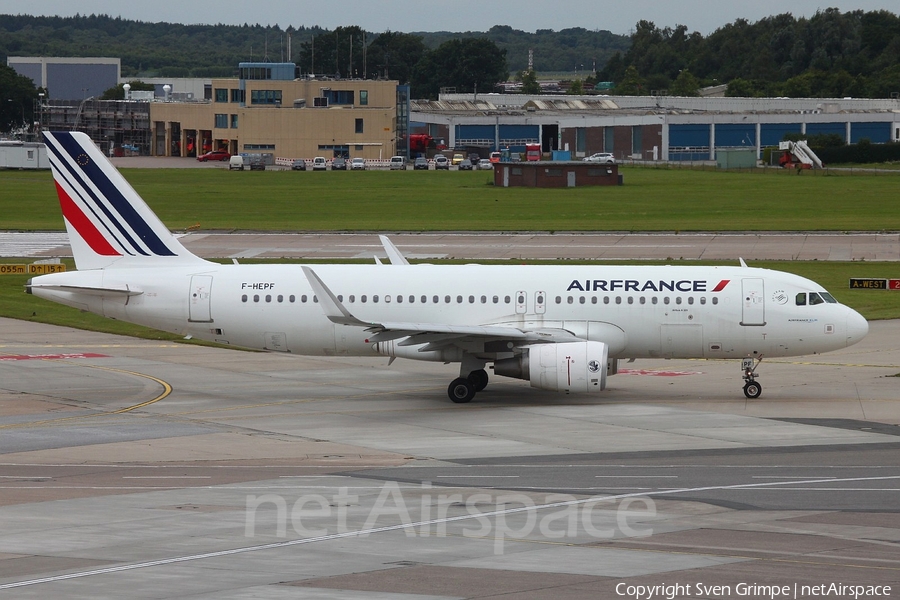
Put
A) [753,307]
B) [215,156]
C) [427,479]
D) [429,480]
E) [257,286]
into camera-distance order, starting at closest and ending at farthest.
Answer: [429,480], [427,479], [753,307], [257,286], [215,156]

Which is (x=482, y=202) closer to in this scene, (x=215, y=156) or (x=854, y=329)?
(x=854, y=329)

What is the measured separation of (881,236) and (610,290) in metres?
51.4

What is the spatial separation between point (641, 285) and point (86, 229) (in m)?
17.7

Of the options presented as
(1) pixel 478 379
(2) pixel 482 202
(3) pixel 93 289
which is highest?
(2) pixel 482 202

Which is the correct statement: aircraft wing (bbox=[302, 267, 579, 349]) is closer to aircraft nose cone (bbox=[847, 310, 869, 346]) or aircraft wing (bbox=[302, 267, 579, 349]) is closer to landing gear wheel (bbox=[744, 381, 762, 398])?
landing gear wheel (bbox=[744, 381, 762, 398])

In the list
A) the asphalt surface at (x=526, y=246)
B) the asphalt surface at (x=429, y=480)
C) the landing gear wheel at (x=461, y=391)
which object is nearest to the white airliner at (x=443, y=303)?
the landing gear wheel at (x=461, y=391)

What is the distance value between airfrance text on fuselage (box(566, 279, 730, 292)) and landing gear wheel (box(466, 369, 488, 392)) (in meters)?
3.69

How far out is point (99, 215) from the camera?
39156mm

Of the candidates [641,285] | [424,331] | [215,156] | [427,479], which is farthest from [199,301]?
[215,156]

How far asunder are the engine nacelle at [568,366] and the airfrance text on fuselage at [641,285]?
2327 mm

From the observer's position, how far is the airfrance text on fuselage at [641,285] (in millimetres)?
37281

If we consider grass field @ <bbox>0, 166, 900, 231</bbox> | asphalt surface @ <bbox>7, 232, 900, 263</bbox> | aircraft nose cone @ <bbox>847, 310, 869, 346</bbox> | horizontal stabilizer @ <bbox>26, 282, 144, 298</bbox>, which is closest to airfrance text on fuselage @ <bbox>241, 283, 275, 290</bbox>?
horizontal stabilizer @ <bbox>26, 282, 144, 298</bbox>

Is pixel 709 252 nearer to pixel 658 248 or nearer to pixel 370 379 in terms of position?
pixel 658 248

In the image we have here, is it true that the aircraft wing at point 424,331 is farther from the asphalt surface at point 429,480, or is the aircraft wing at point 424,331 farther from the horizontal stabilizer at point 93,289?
the horizontal stabilizer at point 93,289
